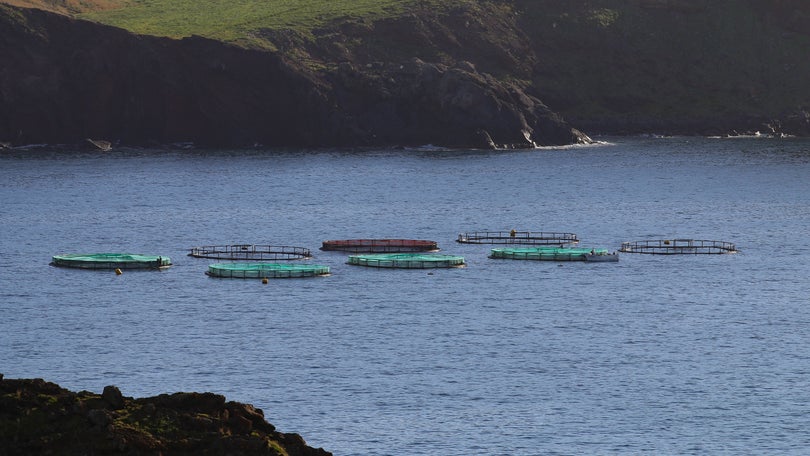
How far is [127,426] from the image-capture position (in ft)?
239

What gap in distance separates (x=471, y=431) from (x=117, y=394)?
40.7 metres

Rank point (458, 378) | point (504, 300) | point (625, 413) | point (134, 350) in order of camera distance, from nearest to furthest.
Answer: point (625, 413) → point (458, 378) → point (134, 350) → point (504, 300)

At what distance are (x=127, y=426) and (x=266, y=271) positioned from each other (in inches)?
4350

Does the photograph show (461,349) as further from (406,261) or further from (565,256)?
(565,256)

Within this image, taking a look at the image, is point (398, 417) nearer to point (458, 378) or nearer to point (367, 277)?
point (458, 378)

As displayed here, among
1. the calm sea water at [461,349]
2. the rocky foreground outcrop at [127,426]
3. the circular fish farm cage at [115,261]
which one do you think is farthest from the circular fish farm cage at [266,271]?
the rocky foreground outcrop at [127,426]

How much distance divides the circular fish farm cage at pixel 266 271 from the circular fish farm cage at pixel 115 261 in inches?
337

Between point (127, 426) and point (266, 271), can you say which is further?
point (266, 271)

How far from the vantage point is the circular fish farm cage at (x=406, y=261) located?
191m

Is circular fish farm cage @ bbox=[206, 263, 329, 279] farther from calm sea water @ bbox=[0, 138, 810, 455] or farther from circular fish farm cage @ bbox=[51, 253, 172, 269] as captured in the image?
circular fish farm cage @ bbox=[51, 253, 172, 269]

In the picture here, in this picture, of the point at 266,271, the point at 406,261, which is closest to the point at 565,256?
the point at 406,261

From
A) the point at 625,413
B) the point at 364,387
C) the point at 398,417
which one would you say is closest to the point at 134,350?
the point at 364,387

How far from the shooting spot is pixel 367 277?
184 m

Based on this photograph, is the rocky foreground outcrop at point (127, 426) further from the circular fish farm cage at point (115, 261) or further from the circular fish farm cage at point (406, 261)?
the circular fish farm cage at point (115, 261)
